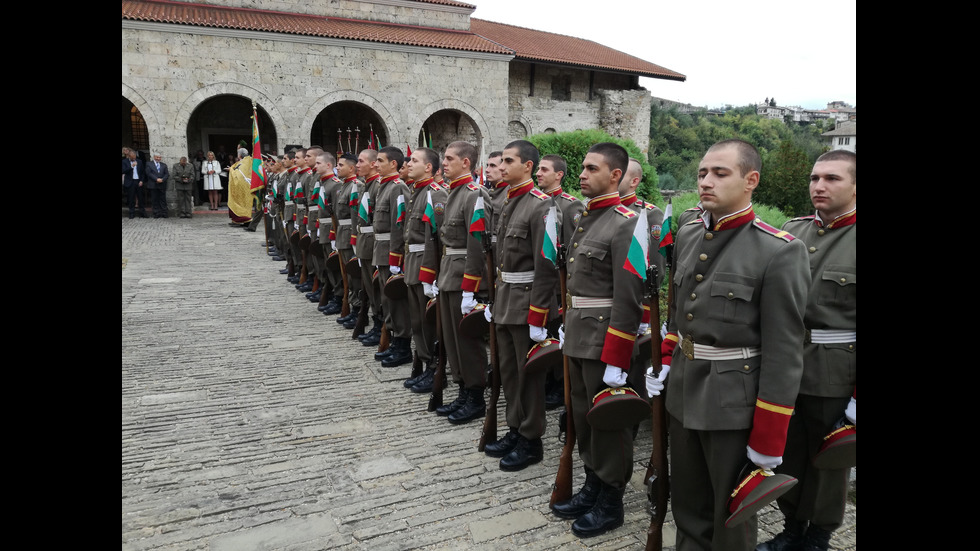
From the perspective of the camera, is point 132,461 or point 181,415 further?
point 181,415

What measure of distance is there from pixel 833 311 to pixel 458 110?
20958 millimetres

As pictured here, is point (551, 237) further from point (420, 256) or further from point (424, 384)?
point (424, 384)

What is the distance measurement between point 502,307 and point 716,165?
191 centimetres

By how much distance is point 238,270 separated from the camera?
11.2 m

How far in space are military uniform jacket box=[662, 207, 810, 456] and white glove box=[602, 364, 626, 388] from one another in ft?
1.53

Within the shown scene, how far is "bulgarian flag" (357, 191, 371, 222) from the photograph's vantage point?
259 inches

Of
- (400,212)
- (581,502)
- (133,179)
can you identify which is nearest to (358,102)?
(133,179)

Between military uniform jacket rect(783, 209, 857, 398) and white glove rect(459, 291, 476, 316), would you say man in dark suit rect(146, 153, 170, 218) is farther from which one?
military uniform jacket rect(783, 209, 857, 398)

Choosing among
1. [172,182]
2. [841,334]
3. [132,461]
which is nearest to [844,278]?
[841,334]

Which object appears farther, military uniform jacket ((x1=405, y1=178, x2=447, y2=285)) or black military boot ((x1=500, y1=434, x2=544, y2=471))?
military uniform jacket ((x1=405, y1=178, x2=447, y2=285))

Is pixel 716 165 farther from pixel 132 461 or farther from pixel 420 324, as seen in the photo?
pixel 132 461

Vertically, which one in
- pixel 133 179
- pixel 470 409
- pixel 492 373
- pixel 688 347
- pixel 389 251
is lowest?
pixel 470 409

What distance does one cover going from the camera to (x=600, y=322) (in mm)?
3357

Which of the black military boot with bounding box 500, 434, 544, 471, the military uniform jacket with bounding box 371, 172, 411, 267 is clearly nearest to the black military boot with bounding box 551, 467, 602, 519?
the black military boot with bounding box 500, 434, 544, 471
